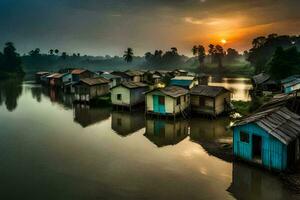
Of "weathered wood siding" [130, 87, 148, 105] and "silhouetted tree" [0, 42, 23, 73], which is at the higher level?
"silhouetted tree" [0, 42, 23, 73]

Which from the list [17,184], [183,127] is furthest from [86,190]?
[183,127]

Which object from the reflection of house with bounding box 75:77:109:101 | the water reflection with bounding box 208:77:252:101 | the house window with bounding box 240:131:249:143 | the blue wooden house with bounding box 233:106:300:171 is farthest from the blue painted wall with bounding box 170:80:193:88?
the house window with bounding box 240:131:249:143

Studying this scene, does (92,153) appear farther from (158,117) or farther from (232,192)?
(158,117)

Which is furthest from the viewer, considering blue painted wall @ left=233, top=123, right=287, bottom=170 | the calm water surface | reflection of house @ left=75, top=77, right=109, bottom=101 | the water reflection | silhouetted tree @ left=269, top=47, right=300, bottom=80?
silhouetted tree @ left=269, top=47, right=300, bottom=80

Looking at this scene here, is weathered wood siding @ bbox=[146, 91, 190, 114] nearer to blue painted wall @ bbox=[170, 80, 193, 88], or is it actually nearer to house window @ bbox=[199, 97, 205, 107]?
house window @ bbox=[199, 97, 205, 107]

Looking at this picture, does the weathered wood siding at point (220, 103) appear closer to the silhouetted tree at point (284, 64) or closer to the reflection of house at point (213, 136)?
the reflection of house at point (213, 136)

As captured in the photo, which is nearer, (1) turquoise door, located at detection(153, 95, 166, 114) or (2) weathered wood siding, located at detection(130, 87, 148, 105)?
(1) turquoise door, located at detection(153, 95, 166, 114)

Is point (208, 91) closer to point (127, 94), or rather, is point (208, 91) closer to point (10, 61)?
point (127, 94)
